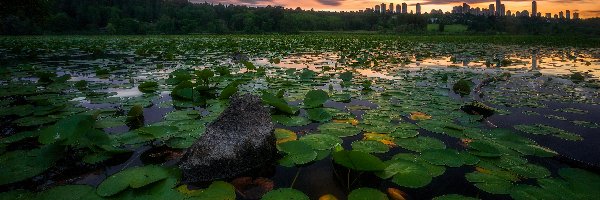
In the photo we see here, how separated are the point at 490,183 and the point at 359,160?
94 cm

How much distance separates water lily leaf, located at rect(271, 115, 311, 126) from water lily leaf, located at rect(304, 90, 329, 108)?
407mm

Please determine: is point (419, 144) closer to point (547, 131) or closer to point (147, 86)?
point (547, 131)

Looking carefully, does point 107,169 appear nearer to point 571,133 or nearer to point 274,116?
point 274,116

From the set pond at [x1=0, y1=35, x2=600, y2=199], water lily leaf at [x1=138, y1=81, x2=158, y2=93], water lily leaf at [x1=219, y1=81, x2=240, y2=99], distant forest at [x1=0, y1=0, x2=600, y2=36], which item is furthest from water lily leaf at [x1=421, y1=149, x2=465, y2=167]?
distant forest at [x1=0, y1=0, x2=600, y2=36]

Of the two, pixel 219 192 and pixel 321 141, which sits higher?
pixel 321 141

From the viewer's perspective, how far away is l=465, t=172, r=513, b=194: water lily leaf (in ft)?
6.84

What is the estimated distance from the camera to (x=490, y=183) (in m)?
2.17

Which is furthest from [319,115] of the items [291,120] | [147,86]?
[147,86]

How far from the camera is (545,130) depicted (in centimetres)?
337

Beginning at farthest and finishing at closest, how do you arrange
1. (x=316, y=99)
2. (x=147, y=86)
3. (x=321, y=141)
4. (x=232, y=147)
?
1. (x=147, y=86)
2. (x=316, y=99)
3. (x=321, y=141)
4. (x=232, y=147)

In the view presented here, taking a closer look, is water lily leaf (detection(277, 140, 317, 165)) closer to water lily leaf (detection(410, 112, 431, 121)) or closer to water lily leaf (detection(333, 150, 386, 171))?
water lily leaf (detection(333, 150, 386, 171))

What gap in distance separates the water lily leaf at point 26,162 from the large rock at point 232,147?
0.96 meters

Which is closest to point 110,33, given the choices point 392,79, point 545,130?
point 392,79

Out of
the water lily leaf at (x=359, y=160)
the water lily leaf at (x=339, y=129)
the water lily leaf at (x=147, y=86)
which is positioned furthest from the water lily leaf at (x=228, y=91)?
the water lily leaf at (x=359, y=160)
